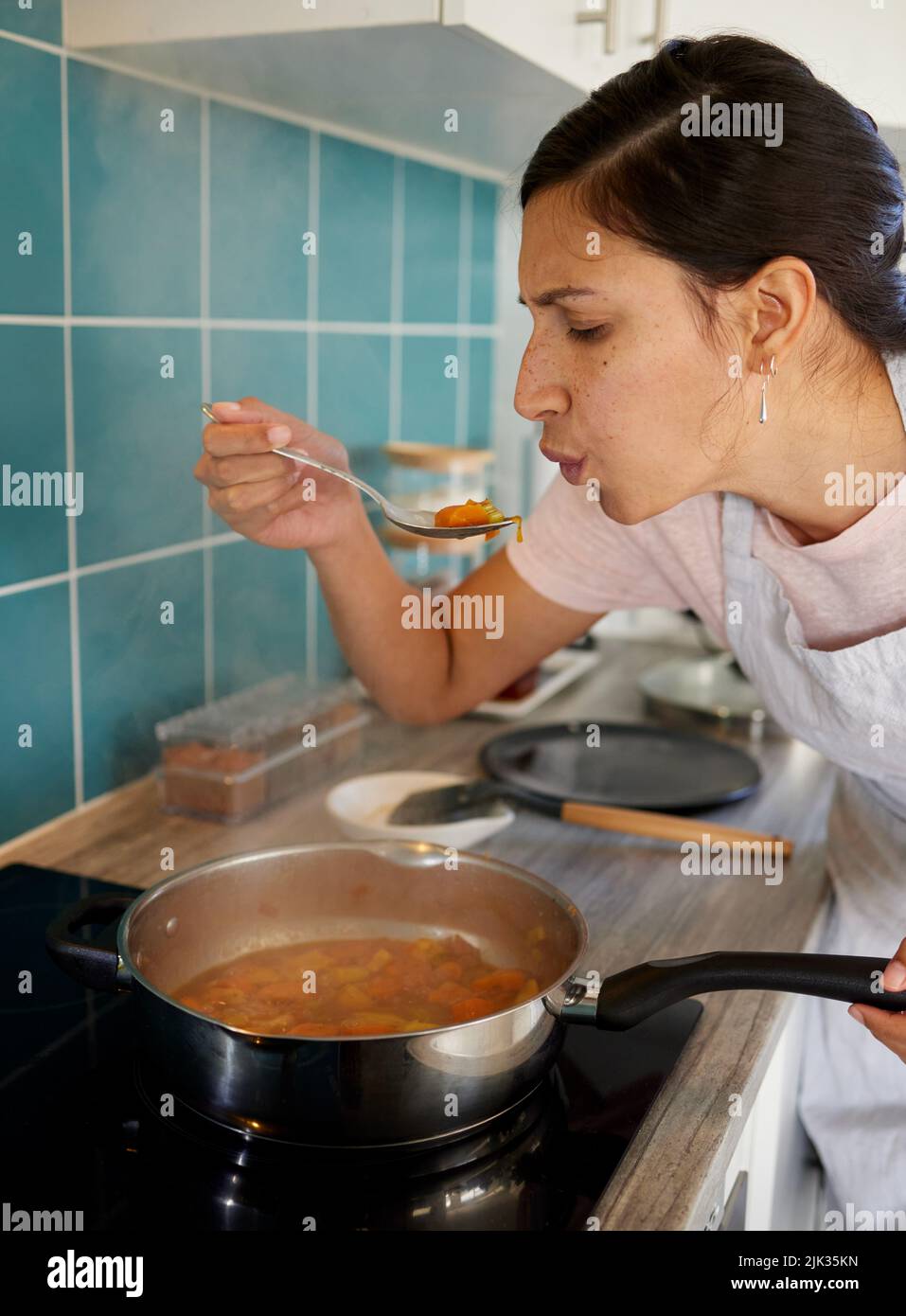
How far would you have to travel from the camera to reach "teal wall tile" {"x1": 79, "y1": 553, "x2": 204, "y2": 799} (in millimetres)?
1225

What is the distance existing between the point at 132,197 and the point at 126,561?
1.13 feet

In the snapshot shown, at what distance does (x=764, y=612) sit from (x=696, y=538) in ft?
0.30

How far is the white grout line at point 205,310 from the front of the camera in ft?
4.09

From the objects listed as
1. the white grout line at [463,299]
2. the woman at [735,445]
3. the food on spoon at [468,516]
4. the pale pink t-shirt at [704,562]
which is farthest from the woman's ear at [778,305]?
the white grout line at [463,299]

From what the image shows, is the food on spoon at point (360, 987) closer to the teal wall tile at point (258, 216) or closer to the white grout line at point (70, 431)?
the white grout line at point (70, 431)

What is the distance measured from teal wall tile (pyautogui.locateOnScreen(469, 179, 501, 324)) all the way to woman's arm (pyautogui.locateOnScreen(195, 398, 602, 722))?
2.72 ft

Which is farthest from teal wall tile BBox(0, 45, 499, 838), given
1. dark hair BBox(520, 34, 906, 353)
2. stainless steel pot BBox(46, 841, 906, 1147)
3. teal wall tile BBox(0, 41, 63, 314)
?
dark hair BBox(520, 34, 906, 353)

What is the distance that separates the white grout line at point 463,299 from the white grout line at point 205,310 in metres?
0.66

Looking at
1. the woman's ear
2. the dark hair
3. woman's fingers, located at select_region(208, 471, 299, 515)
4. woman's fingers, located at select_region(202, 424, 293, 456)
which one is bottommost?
woman's fingers, located at select_region(208, 471, 299, 515)

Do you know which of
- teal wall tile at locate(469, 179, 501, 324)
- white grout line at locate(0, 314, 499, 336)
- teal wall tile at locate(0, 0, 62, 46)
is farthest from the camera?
teal wall tile at locate(469, 179, 501, 324)

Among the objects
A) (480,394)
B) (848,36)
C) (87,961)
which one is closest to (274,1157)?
(87,961)

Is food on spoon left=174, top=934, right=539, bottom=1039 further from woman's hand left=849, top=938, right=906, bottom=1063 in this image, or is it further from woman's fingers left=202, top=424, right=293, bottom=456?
woman's fingers left=202, top=424, right=293, bottom=456

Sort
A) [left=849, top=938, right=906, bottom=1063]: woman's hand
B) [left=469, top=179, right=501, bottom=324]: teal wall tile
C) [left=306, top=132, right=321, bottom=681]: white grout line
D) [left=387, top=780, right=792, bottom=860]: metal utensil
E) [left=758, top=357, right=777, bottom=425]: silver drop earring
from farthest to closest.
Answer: [left=469, top=179, right=501, bottom=324]: teal wall tile < [left=306, top=132, right=321, bottom=681]: white grout line < [left=387, top=780, right=792, bottom=860]: metal utensil < [left=758, top=357, right=777, bottom=425]: silver drop earring < [left=849, top=938, right=906, bottom=1063]: woman's hand

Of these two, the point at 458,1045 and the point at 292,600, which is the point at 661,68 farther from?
the point at 292,600
